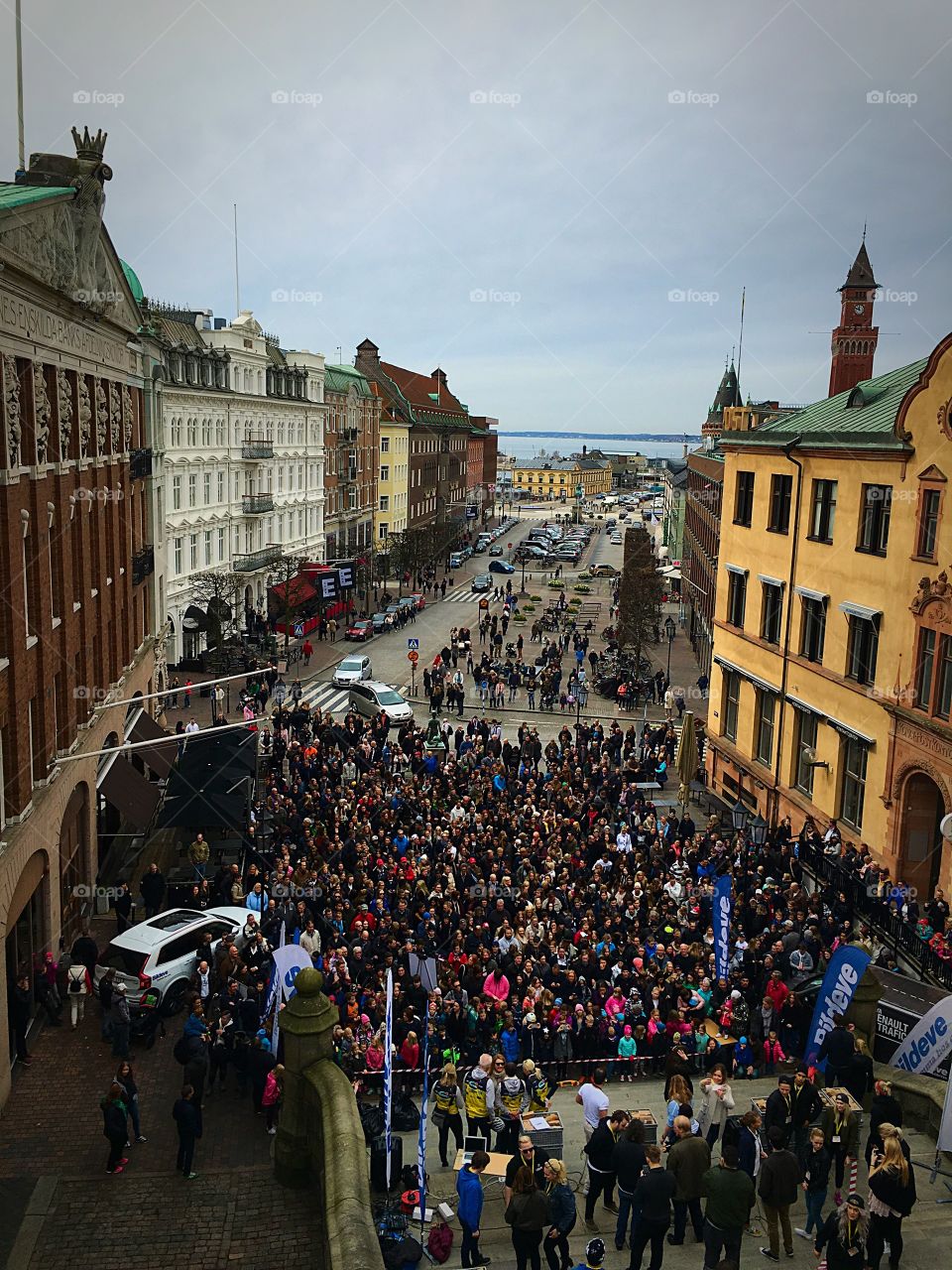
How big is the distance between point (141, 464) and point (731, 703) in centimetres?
1932

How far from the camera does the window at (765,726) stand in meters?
29.8

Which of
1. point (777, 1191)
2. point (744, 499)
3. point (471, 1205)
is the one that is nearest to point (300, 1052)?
point (471, 1205)

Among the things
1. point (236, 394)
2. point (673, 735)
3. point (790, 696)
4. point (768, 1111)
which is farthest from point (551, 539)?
point (768, 1111)

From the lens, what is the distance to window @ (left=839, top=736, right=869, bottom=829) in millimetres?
24719

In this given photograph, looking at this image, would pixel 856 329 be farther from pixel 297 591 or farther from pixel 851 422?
pixel 297 591

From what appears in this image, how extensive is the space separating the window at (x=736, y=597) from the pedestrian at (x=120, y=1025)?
71.6 ft

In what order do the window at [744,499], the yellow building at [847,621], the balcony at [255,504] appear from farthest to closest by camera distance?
the balcony at [255,504] < the window at [744,499] < the yellow building at [847,621]

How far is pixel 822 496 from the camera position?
27.2 meters

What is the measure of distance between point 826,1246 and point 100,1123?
366 inches

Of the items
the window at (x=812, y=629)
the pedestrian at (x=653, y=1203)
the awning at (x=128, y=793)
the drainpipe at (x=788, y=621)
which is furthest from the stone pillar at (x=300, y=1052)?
the drainpipe at (x=788, y=621)

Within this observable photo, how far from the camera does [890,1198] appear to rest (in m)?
10.2

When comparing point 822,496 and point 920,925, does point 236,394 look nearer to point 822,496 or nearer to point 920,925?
point 822,496

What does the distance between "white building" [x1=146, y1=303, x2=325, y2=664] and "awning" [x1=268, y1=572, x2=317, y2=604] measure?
1.54 meters

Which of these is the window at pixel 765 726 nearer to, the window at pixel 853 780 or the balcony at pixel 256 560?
the window at pixel 853 780
